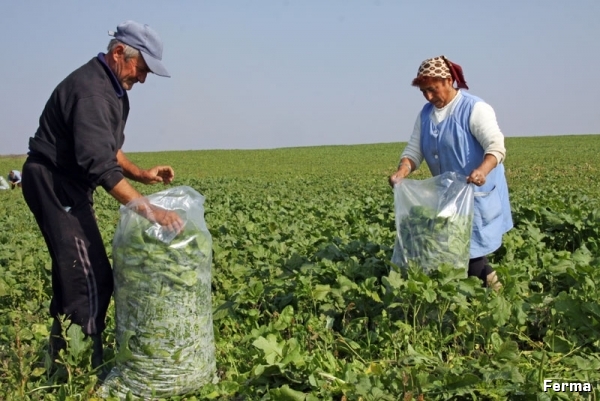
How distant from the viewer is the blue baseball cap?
3.31 metres

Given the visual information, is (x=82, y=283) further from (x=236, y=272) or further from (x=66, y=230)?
(x=236, y=272)

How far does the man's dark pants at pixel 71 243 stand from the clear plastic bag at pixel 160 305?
0.26 m

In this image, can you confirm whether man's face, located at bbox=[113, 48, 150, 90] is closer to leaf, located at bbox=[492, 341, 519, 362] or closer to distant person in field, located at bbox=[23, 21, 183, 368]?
distant person in field, located at bbox=[23, 21, 183, 368]

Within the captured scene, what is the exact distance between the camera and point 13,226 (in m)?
10.5

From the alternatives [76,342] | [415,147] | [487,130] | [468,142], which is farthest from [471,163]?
[76,342]

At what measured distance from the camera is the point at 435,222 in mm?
4125

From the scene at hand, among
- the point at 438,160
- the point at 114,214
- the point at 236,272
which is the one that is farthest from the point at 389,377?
the point at 114,214

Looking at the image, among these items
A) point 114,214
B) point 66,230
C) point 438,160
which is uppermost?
point 438,160

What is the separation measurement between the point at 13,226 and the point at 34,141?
25.4 feet

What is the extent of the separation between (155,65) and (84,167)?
62 centimetres

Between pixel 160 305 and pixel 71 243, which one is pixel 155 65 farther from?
pixel 160 305

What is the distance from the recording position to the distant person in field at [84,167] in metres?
3.19

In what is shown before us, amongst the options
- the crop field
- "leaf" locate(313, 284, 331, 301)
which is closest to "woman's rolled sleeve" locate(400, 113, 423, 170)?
the crop field

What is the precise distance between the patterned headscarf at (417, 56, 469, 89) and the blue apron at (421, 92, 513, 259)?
7.2 inches
